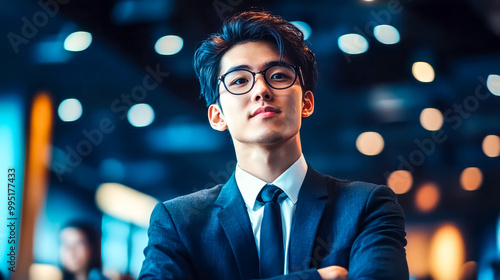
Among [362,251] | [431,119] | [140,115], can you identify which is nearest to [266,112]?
[362,251]

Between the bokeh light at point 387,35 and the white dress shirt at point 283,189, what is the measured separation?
5.58 ft

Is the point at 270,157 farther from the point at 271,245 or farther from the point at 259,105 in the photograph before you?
the point at 271,245

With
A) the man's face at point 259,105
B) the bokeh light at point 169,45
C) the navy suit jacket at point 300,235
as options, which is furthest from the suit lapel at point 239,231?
the bokeh light at point 169,45

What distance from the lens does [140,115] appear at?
333 centimetres

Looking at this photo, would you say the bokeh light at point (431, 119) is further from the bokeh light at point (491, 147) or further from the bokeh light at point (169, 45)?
Result: the bokeh light at point (169, 45)

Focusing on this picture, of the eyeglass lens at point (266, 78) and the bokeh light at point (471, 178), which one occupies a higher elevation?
the eyeglass lens at point (266, 78)

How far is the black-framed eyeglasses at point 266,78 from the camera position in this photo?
211 cm

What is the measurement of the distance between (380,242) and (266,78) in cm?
80

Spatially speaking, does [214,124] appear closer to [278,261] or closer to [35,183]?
[278,261]

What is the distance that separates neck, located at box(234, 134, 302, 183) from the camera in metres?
2.11

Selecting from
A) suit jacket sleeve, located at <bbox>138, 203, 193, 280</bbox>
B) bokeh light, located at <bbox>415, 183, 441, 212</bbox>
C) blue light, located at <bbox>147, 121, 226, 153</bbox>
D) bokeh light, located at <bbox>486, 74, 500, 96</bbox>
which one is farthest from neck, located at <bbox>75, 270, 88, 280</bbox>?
bokeh light, located at <bbox>486, 74, 500, 96</bbox>

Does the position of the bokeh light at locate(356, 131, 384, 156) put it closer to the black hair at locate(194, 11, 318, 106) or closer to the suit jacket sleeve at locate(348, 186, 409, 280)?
the black hair at locate(194, 11, 318, 106)

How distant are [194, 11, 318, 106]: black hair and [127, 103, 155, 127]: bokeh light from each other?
1034mm

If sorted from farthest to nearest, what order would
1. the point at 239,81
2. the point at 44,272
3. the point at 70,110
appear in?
1. the point at 70,110
2. the point at 44,272
3. the point at 239,81
